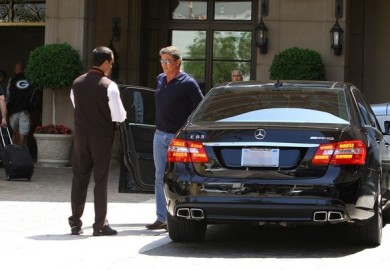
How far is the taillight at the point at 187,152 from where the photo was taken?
740cm

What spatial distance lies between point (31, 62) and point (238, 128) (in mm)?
9766

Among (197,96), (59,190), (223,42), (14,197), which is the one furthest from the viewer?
(223,42)

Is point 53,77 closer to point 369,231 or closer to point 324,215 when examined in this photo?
point 369,231

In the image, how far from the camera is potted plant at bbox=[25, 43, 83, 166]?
1614 centimetres

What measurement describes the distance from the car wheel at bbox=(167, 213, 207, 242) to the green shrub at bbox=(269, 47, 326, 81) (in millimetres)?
7802

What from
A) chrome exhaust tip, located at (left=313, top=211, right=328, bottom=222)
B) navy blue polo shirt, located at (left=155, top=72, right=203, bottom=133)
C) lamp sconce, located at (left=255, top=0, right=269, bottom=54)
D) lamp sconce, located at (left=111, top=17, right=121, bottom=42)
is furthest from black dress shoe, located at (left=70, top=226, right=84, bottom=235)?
lamp sconce, located at (left=111, top=17, right=121, bottom=42)

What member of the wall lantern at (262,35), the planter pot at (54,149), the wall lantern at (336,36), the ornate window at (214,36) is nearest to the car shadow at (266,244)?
the wall lantern at (336,36)

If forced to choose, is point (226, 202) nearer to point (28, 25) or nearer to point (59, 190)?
point (59, 190)

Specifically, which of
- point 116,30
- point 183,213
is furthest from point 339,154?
point 116,30

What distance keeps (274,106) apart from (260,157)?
80 centimetres

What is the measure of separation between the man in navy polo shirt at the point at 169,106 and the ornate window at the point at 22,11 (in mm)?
10501

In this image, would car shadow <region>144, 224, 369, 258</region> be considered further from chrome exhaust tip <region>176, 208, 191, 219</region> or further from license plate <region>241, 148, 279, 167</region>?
license plate <region>241, 148, 279, 167</region>

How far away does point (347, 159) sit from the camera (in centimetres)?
722

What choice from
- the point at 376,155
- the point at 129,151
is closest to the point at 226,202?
the point at 376,155
